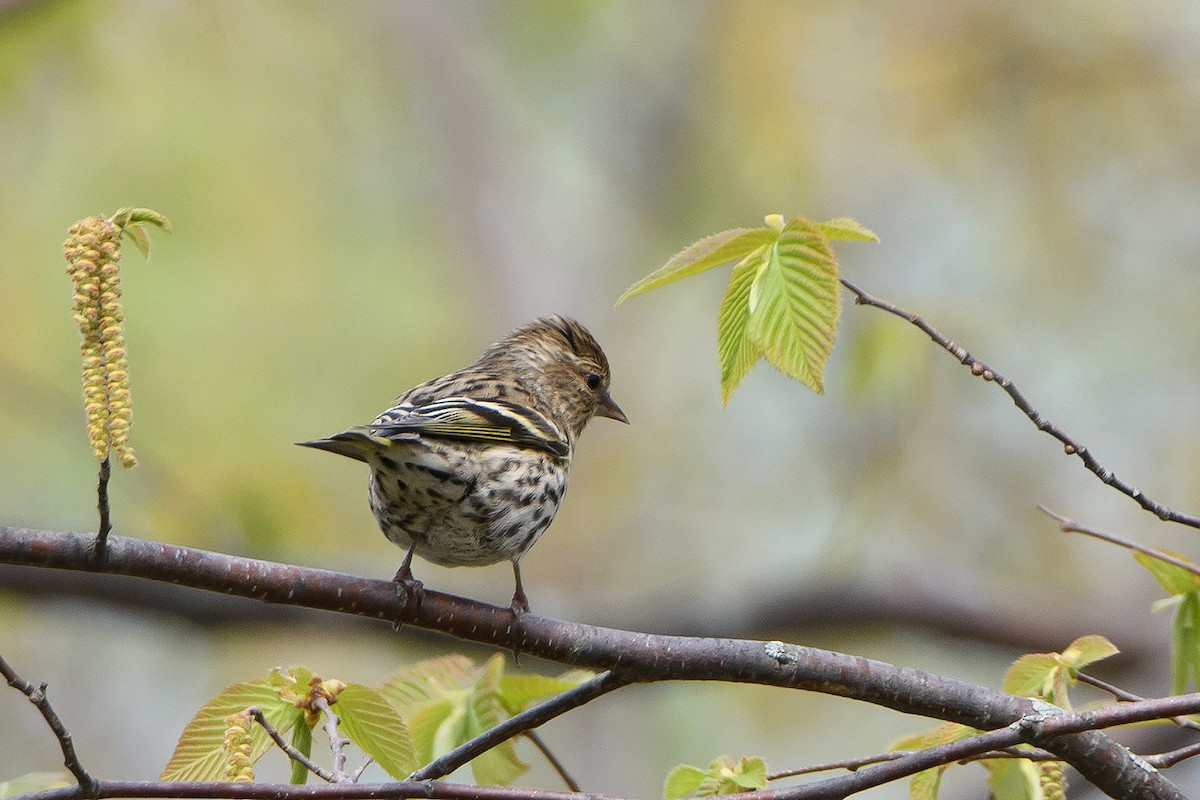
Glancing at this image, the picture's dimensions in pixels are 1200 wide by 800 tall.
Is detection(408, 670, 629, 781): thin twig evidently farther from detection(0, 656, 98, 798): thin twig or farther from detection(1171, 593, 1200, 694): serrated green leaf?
detection(1171, 593, 1200, 694): serrated green leaf

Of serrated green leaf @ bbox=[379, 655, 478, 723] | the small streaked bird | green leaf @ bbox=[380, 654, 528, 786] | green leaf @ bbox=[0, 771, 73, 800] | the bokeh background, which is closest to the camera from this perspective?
green leaf @ bbox=[0, 771, 73, 800]

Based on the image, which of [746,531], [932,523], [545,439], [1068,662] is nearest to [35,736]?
[746,531]

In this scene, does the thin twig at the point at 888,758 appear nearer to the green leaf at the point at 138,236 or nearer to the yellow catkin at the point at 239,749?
the yellow catkin at the point at 239,749

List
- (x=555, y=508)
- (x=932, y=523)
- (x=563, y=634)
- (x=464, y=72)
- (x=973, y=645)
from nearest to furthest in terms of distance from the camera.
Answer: (x=563, y=634), (x=555, y=508), (x=973, y=645), (x=932, y=523), (x=464, y=72)

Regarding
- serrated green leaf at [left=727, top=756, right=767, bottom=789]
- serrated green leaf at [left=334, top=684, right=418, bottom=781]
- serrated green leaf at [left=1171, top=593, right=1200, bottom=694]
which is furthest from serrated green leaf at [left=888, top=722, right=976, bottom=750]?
serrated green leaf at [left=334, top=684, right=418, bottom=781]

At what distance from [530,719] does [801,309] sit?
36.5 inches

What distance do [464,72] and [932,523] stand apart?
6712mm

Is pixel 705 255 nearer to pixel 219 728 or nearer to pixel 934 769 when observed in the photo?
pixel 934 769

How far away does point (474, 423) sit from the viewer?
3.73 metres

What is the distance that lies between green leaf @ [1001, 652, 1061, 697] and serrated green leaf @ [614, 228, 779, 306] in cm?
96

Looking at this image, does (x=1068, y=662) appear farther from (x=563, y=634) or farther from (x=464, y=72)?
(x=464, y=72)

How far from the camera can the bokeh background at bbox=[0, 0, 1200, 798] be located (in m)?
7.97

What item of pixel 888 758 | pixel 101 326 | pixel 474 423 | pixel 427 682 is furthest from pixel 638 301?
pixel 101 326

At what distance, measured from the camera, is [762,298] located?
2533mm
